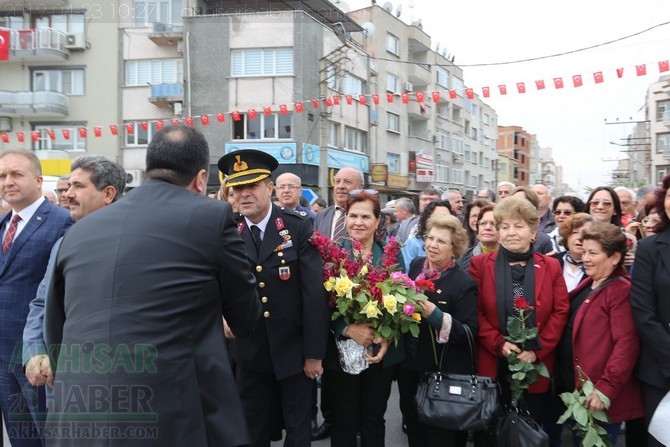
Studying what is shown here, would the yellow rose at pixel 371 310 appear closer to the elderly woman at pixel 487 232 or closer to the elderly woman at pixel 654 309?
the elderly woman at pixel 654 309

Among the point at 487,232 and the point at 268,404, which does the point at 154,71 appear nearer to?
the point at 487,232

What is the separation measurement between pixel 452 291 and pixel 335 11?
27.0m

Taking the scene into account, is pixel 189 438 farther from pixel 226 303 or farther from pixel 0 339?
pixel 0 339

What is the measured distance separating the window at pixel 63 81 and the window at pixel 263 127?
828 cm

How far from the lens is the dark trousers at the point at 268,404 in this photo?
3.49 metres

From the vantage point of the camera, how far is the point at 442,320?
351cm

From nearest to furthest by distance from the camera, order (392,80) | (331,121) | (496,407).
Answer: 1. (496,407)
2. (331,121)
3. (392,80)

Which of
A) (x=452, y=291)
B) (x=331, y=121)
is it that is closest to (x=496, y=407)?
(x=452, y=291)

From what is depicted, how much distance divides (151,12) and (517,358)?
2700cm

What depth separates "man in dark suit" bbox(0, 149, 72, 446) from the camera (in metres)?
3.43

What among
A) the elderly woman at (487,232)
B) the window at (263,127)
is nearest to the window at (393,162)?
the window at (263,127)

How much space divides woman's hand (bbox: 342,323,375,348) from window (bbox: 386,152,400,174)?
3109 cm

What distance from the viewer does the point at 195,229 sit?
2.21 m

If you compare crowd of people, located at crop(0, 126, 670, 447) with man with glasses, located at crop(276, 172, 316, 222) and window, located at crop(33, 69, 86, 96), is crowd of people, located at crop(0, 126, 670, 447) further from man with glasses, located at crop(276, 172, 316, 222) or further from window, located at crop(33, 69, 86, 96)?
window, located at crop(33, 69, 86, 96)
